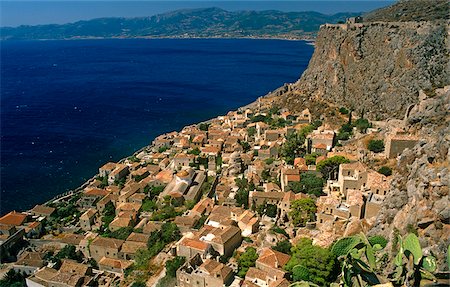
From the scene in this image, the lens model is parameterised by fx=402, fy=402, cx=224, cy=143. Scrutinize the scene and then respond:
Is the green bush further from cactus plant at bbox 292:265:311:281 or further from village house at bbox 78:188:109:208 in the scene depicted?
cactus plant at bbox 292:265:311:281

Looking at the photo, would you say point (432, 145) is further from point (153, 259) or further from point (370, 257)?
point (153, 259)

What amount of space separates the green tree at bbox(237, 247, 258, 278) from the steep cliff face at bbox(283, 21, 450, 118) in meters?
30.4

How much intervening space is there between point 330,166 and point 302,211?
28.2ft

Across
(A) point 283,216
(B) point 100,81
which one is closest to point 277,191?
(A) point 283,216

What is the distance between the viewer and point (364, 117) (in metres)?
55.3

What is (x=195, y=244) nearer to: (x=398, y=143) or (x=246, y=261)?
(x=246, y=261)

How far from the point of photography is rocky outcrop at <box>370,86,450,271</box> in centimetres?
1714

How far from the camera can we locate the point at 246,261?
84.6 feet

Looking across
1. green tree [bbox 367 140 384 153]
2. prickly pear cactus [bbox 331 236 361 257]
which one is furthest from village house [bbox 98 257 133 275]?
prickly pear cactus [bbox 331 236 361 257]

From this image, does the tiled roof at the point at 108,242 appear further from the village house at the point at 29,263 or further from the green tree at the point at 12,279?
the green tree at the point at 12,279

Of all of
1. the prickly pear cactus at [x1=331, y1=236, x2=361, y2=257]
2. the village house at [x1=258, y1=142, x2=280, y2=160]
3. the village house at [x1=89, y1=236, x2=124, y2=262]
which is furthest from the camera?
the village house at [x1=258, y1=142, x2=280, y2=160]

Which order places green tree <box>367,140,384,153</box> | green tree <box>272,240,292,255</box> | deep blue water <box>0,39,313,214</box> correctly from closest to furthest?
green tree <box>272,240,292,255</box>, green tree <box>367,140,384,153</box>, deep blue water <box>0,39,313,214</box>

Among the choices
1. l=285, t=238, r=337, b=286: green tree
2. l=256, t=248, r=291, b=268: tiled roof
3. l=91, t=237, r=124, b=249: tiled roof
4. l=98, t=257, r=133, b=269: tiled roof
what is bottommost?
l=98, t=257, r=133, b=269: tiled roof

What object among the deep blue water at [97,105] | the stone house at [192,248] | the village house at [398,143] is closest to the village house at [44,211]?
the deep blue water at [97,105]
